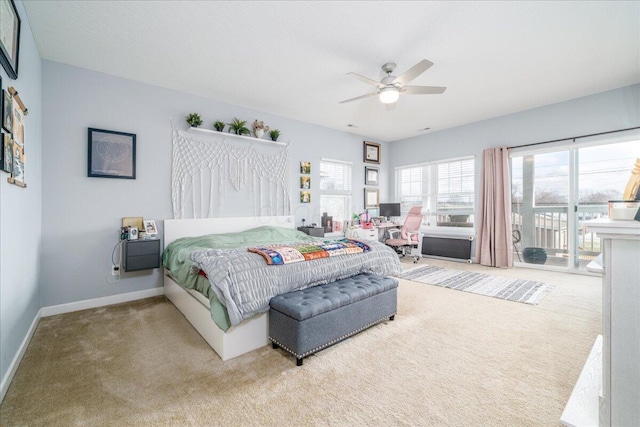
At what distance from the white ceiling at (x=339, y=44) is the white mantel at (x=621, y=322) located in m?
2.15

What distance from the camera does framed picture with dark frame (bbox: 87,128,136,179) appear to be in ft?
10.4

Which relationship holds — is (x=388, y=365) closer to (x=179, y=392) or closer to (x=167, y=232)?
(x=179, y=392)

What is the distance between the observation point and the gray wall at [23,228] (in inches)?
68.7

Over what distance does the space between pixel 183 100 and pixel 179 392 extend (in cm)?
365

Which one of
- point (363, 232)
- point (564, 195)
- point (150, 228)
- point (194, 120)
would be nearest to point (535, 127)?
point (564, 195)

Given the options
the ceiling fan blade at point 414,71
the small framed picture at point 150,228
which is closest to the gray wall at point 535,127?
the ceiling fan blade at point 414,71

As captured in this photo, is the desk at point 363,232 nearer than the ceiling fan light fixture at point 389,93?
No

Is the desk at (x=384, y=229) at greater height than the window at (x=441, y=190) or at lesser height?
lesser

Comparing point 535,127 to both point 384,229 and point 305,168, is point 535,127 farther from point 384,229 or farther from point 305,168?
point 305,168

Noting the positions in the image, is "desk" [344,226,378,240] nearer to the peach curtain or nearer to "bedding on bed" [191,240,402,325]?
the peach curtain

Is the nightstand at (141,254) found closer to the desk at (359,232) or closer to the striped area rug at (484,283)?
the desk at (359,232)

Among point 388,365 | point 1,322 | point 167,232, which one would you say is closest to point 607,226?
point 388,365

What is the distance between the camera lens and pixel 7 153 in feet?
5.76

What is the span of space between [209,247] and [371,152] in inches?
183
